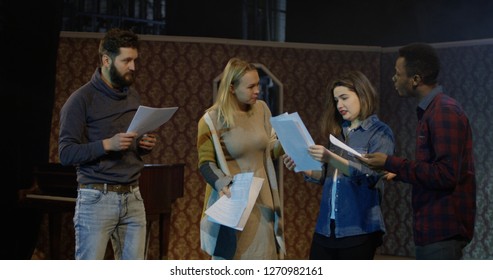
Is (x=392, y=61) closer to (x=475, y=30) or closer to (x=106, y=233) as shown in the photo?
(x=475, y=30)

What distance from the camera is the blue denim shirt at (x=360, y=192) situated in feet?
9.41

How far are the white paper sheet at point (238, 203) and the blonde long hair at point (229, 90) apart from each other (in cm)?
26

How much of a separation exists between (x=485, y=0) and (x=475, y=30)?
0.28 metres

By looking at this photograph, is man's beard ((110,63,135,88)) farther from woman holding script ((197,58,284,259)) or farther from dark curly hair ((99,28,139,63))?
woman holding script ((197,58,284,259))

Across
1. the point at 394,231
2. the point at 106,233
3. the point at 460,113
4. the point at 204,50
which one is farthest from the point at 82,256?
the point at 394,231

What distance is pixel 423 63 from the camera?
9.22ft

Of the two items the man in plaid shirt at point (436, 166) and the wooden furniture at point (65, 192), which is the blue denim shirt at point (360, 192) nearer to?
the man in plaid shirt at point (436, 166)

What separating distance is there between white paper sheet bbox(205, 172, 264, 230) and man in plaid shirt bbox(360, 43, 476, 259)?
0.54 m

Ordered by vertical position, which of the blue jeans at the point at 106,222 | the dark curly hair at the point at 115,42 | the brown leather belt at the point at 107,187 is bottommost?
the blue jeans at the point at 106,222

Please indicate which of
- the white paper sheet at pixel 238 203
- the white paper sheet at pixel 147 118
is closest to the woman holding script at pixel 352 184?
the white paper sheet at pixel 238 203

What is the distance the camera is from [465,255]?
5918 mm

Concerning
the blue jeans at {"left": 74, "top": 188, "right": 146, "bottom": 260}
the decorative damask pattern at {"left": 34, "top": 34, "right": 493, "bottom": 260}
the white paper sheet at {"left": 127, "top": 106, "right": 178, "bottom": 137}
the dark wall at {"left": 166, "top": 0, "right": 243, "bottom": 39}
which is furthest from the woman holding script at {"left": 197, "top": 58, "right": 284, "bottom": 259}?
the dark wall at {"left": 166, "top": 0, "right": 243, "bottom": 39}

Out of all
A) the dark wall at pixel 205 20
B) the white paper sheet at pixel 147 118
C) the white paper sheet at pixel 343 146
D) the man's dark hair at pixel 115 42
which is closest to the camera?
the white paper sheet at pixel 343 146

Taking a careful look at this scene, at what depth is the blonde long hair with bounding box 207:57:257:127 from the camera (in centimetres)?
317
